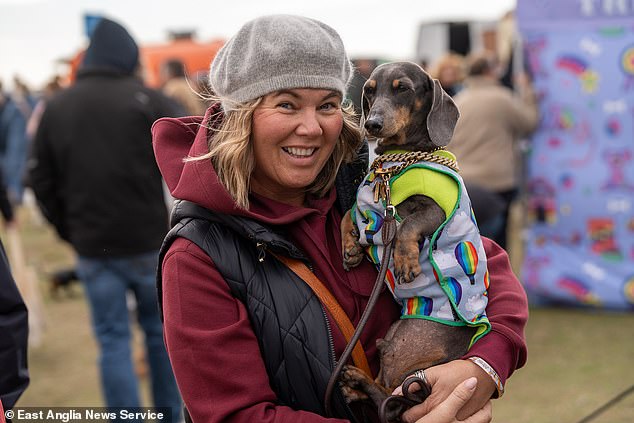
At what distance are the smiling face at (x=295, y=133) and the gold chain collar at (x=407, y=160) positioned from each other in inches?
8.3

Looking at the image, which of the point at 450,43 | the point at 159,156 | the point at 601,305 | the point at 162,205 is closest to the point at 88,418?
the point at 162,205

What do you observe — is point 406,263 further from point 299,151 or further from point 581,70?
point 581,70

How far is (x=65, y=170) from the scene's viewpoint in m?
4.73

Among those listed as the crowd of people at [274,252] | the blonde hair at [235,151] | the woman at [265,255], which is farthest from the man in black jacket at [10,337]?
the blonde hair at [235,151]

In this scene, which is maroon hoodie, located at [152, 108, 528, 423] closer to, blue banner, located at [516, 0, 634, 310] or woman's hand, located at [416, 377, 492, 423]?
woman's hand, located at [416, 377, 492, 423]

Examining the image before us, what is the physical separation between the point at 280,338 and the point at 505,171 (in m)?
5.60

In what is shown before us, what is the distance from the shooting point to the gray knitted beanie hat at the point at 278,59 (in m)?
1.95

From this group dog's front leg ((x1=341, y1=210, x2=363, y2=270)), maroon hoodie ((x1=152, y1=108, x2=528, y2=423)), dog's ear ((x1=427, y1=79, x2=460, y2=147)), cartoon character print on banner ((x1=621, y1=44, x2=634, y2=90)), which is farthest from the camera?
Answer: cartoon character print on banner ((x1=621, y1=44, x2=634, y2=90))

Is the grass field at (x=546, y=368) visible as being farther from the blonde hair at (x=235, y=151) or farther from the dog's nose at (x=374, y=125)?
the blonde hair at (x=235, y=151)

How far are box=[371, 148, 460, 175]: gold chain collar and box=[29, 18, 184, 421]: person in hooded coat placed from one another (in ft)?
8.76

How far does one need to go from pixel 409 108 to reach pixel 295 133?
0.52 m

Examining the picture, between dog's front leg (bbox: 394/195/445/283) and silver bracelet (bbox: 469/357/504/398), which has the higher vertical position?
dog's front leg (bbox: 394/195/445/283)

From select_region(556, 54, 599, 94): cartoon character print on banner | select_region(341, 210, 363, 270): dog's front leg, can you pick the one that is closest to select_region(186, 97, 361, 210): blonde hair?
select_region(341, 210, 363, 270): dog's front leg

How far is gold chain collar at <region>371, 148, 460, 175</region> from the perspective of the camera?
222 cm
